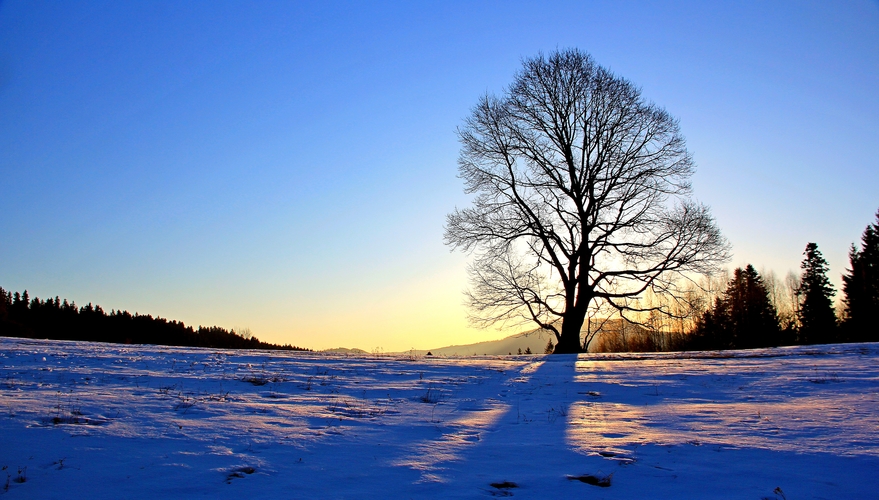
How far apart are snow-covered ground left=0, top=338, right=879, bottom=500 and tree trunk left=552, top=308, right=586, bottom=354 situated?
414 inches

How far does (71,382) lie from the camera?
8594 mm

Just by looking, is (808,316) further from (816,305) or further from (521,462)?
(521,462)

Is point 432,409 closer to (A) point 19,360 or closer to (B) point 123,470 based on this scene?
(B) point 123,470

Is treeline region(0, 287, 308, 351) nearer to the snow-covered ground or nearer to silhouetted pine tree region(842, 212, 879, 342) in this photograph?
the snow-covered ground

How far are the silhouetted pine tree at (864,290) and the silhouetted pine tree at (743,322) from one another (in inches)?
227

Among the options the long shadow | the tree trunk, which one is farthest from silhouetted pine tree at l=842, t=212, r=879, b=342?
the long shadow

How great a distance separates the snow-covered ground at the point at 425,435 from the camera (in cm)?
439

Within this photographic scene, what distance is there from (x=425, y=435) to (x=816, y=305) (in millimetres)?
53318

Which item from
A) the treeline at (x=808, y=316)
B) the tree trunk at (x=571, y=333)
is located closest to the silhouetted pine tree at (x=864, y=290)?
the treeline at (x=808, y=316)

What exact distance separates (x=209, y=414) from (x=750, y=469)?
6.19 metres

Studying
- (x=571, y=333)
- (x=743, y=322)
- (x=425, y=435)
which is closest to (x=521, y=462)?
(x=425, y=435)

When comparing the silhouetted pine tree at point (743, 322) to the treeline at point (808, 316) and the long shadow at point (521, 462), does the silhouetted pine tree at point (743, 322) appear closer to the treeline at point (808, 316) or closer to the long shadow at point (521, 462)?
the treeline at point (808, 316)

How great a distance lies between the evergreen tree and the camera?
46.0 meters

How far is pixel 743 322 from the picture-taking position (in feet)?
161
